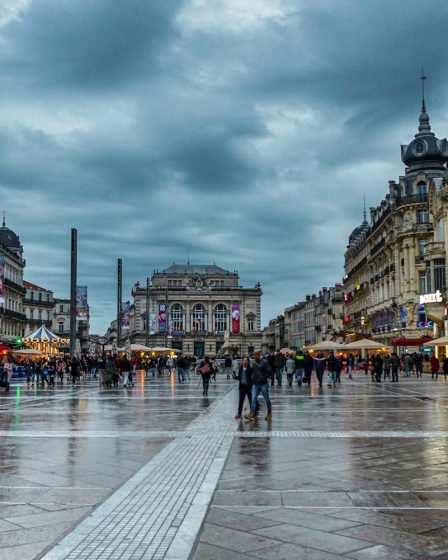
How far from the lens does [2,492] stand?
7.92 m

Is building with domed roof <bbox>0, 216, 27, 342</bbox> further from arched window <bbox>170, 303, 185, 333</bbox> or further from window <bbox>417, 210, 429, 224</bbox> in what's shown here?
arched window <bbox>170, 303, 185, 333</bbox>

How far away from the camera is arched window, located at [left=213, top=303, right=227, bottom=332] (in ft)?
464

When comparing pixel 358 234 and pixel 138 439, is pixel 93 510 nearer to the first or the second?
pixel 138 439

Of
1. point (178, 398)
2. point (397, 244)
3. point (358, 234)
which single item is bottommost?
point (178, 398)

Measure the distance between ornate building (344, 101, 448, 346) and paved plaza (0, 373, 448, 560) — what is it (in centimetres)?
3464

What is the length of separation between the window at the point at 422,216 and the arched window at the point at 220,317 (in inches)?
3419

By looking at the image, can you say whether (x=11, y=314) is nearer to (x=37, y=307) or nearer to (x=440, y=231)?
(x=37, y=307)

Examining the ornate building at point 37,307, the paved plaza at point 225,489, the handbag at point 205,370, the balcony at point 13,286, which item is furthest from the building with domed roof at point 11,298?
the paved plaza at point 225,489

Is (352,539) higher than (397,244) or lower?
lower

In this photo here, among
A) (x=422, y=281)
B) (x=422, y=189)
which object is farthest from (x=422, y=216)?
(x=422, y=281)

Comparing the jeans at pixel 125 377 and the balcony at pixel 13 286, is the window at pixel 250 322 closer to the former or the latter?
the balcony at pixel 13 286

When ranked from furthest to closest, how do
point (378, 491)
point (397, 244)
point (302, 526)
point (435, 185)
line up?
point (397, 244), point (435, 185), point (378, 491), point (302, 526)

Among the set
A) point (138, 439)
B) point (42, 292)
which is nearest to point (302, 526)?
point (138, 439)

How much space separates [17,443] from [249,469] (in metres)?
5.06
